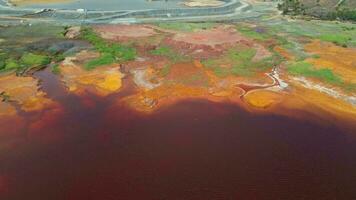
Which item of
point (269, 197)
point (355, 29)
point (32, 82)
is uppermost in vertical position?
point (355, 29)

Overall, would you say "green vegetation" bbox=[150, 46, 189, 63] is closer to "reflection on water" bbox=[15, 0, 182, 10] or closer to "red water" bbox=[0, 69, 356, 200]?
"red water" bbox=[0, 69, 356, 200]

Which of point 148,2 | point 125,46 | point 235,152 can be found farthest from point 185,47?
point 148,2

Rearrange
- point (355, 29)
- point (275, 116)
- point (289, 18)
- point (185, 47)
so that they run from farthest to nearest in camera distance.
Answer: point (289, 18) → point (355, 29) → point (185, 47) → point (275, 116)

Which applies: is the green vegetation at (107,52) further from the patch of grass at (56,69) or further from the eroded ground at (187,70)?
the patch of grass at (56,69)

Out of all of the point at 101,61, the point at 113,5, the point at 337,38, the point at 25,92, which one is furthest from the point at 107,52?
the point at 337,38

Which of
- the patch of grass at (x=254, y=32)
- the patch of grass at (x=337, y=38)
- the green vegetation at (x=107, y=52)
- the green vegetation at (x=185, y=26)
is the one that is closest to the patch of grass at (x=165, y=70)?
the green vegetation at (x=107, y=52)

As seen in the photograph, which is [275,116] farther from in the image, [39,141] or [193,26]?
[193,26]

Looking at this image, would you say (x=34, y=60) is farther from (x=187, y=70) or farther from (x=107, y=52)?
(x=187, y=70)
